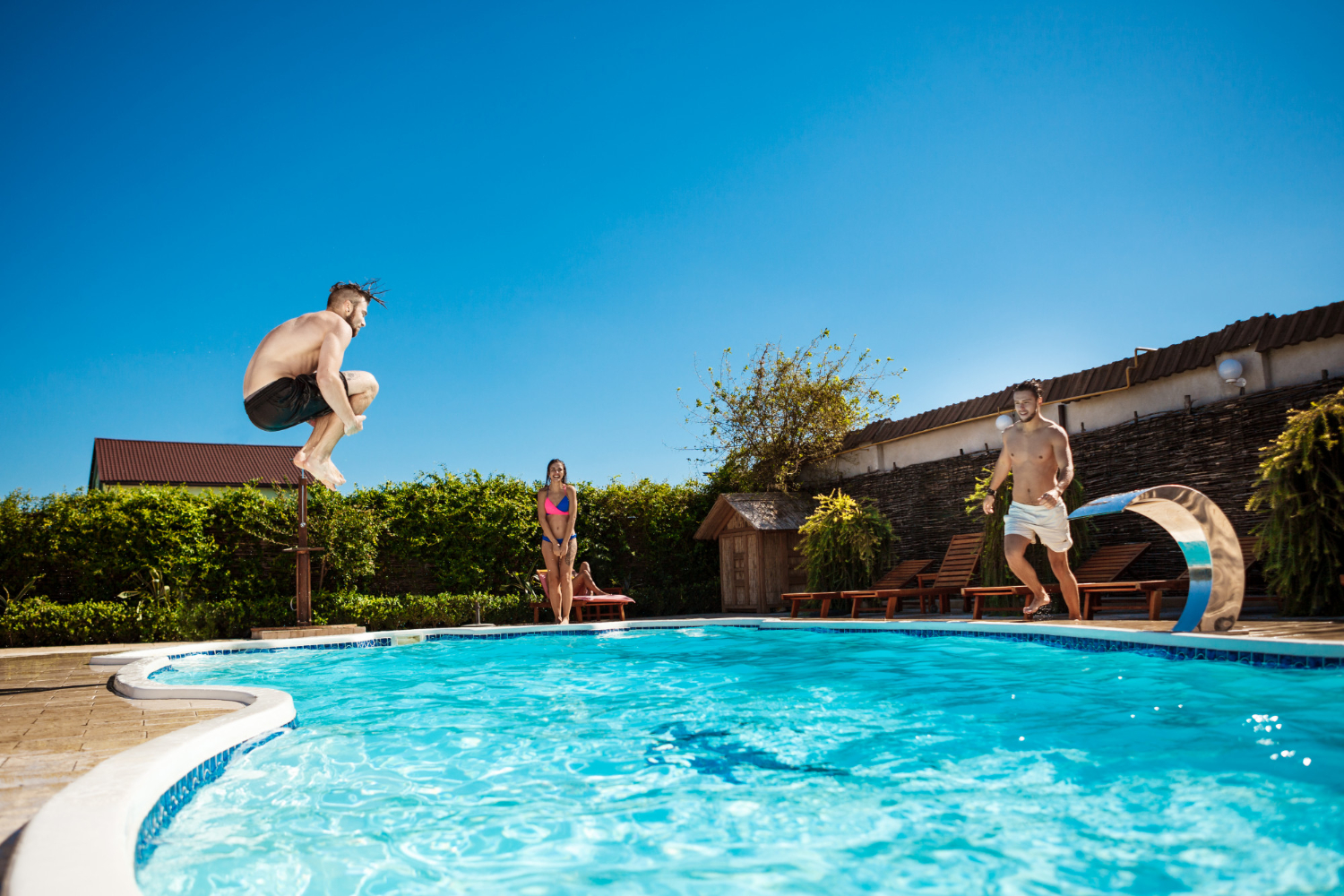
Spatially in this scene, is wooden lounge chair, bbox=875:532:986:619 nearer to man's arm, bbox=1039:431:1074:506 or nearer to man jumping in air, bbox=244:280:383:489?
man's arm, bbox=1039:431:1074:506

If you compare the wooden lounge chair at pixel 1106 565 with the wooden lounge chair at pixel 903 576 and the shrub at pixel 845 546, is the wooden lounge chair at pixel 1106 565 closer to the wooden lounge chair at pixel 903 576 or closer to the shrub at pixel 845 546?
the wooden lounge chair at pixel 903 576

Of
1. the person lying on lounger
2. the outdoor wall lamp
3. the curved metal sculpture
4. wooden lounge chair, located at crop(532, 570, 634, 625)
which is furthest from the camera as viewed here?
the person lying on lounger

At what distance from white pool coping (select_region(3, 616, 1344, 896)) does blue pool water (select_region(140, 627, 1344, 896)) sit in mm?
164

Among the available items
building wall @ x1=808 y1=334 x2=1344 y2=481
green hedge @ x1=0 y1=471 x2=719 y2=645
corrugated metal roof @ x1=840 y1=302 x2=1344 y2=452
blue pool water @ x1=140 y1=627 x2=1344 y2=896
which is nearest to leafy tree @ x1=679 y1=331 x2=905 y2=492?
building wall @ x1=808 y1=334 x2=1344 y2=481

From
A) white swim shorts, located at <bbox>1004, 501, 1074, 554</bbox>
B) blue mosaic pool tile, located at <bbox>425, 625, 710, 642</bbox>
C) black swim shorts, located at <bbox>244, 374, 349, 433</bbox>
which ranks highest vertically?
black swim shorts, located at <bbox>244, 374, 349, 433</bbox>

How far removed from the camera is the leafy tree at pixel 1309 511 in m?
7.14

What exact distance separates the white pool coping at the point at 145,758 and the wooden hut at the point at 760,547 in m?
6.60

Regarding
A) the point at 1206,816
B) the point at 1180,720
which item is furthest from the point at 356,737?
the point at 1180,720

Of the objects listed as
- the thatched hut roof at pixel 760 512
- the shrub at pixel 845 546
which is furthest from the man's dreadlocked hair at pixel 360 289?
the thatched hut roof at pixel 760 512

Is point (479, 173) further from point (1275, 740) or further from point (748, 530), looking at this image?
point (1275, 740)

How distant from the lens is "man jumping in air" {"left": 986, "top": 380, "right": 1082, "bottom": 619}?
7.73 metres

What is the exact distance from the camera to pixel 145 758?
2350mm

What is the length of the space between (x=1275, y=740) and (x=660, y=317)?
15534 millimetres

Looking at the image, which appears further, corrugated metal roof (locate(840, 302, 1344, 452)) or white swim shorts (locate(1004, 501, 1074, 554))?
corrugated metal roof (locate(840, 302, 1344, 452))
